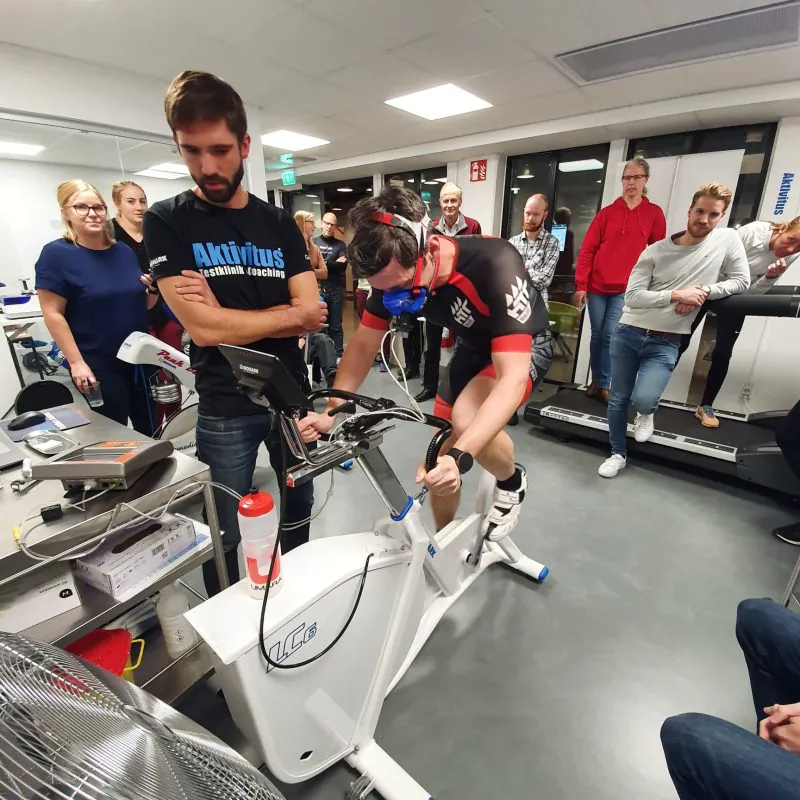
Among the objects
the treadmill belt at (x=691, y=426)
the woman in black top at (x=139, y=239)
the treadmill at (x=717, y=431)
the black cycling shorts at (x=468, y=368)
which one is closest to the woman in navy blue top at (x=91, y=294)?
the woman in black top at (x=139, y=239)

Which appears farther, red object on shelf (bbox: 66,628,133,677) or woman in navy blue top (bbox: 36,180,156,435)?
woman in navy blue top (bbox: 36,180,156,435)

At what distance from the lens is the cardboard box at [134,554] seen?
1.06m

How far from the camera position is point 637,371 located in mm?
2830

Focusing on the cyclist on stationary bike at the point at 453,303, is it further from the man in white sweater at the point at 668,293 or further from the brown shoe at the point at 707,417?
the brown shoe at the point at 707,417

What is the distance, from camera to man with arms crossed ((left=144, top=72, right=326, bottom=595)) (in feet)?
3.76

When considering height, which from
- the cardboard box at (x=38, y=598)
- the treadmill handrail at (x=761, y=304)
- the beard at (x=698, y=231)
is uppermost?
the beard at (x=698, y=231)

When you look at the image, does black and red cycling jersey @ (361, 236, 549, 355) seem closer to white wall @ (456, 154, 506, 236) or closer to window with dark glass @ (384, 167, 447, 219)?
white wall @ (456, 154, 506, 236)

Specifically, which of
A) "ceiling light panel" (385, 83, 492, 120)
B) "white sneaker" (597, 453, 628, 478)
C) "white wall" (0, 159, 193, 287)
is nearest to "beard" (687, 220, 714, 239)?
"white sneaker" (597, 453, 628, 478)

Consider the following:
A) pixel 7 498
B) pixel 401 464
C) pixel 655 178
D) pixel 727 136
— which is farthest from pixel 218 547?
pixel 727 136

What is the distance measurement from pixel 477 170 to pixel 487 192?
0.98ft

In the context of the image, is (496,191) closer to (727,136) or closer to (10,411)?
(727,136)

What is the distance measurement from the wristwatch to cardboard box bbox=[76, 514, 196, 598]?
754mm

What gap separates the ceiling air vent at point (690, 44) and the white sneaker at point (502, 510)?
8.98ft

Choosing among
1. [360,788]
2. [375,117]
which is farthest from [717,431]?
[375,117]
